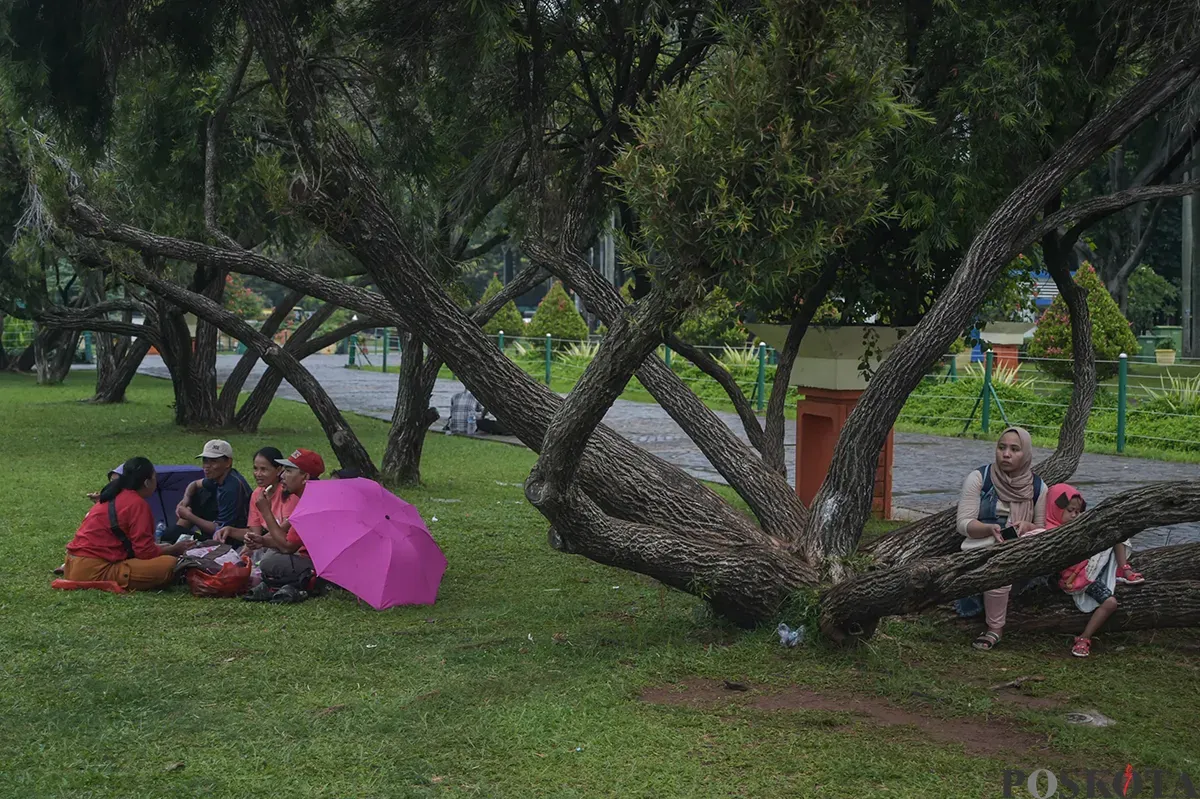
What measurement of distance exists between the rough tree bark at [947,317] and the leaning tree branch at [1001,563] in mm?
637

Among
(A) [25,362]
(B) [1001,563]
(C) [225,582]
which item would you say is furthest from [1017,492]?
(A) [25,362]

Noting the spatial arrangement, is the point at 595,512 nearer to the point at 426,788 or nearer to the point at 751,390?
the point at 426,788

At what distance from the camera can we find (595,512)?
598 centimetres

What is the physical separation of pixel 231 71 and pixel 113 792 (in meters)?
8.85

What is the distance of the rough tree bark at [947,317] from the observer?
6.43m

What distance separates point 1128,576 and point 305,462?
15.1 ft

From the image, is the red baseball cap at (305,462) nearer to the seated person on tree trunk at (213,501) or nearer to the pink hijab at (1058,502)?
the seated person on tree trunk at (213,501)

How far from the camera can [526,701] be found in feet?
17.2

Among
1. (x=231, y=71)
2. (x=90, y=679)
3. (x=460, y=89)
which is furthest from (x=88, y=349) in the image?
(x=90, y=679)

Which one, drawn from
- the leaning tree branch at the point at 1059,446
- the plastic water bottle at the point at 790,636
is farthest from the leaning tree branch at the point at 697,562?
the leaning tree branch at the point at 1059,446

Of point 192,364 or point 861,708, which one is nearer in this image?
point 861,708

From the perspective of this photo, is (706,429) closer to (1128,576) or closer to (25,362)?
(1128,576)

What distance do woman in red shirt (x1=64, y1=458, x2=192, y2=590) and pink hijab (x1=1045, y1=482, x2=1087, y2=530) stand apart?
487 centimetres

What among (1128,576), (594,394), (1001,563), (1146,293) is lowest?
(1128,576)
